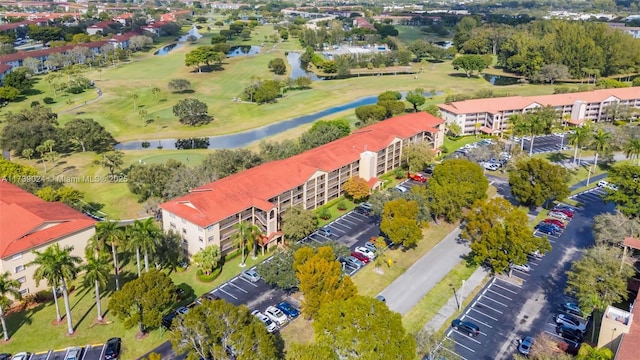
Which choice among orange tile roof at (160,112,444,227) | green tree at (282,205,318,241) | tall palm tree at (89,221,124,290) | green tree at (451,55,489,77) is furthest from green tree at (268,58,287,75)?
tall palm tree at (89,221,124,290)

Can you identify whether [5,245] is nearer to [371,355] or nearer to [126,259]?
[126,259]

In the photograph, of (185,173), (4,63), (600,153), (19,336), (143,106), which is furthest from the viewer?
(4,63)

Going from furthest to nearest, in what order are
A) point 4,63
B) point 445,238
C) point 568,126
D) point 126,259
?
point 4,63, point 568,126, point 445,238, point 126,259

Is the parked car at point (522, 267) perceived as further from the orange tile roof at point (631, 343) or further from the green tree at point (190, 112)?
the green tree at point (190, 112)

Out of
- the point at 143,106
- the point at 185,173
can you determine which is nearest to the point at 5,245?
the point at 185,173

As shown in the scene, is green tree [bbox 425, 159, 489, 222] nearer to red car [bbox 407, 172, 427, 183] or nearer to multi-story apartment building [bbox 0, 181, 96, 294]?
red car [bbox 407, 172, 427, 183]

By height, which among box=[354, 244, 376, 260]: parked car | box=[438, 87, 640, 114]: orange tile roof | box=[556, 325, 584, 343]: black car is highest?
box=[438, 87, 640, 114]: orange tile roof

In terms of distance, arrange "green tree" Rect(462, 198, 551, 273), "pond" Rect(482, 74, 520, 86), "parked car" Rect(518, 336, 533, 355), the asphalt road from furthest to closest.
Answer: "pond" Rect(482, 74, 520, 86), "green tree" Rect(462, 198, 551, 273), the asphalt road, "parked car" Rect(518, 336, 533, 355)
